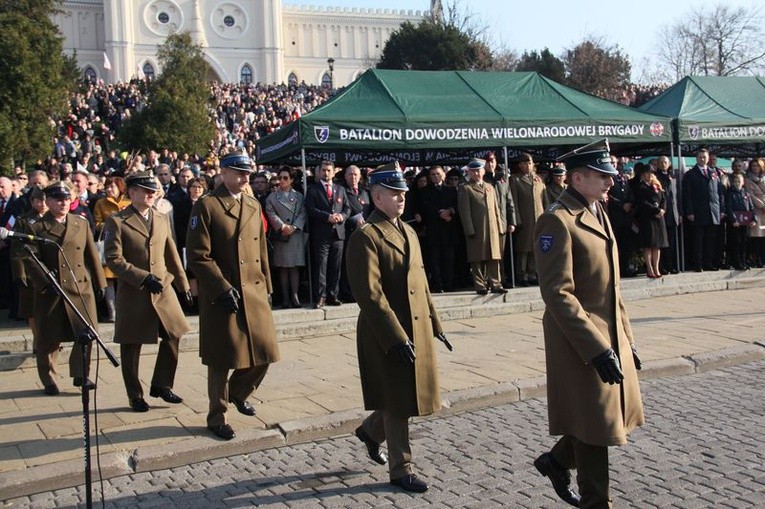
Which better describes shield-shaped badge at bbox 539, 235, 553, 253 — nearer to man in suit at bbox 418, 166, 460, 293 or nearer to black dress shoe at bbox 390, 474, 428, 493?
black dress shoe at bbox 390, 474, 428, 493

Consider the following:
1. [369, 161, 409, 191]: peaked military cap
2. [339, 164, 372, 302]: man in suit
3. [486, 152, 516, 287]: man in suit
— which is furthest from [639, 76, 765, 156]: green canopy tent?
[369, 161, 409, 191]: peaked military cap

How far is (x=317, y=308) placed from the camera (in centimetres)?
1161

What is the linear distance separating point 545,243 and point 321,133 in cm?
785

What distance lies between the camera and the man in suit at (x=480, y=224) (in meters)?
12.6

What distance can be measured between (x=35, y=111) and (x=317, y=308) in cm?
2052

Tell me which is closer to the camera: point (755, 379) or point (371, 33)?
point (755, 379)

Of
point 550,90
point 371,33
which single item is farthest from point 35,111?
point 371,33

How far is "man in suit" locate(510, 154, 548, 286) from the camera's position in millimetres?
13375

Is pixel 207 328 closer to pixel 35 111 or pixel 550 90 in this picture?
pixel 550 90

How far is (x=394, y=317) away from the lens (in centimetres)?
529

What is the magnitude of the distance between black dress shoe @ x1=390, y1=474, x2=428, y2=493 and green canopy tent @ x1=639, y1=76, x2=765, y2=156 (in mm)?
11082

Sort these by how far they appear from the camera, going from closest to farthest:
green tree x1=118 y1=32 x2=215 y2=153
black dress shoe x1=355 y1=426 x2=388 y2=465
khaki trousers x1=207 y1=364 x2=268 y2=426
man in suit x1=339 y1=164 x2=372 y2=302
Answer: black dress shoe x1=355 y1=426 x2=388 y2=465 < khaki trousers x1=207 y1=364 x2=268 y2=426 < man in suit x1=339 y1=164 x2=372 y2=302 < green tree x1=118 y1=32 x2=215 y2=153

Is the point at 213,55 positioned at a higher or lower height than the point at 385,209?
higher

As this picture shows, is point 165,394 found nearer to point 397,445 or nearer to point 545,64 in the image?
point 397,445
